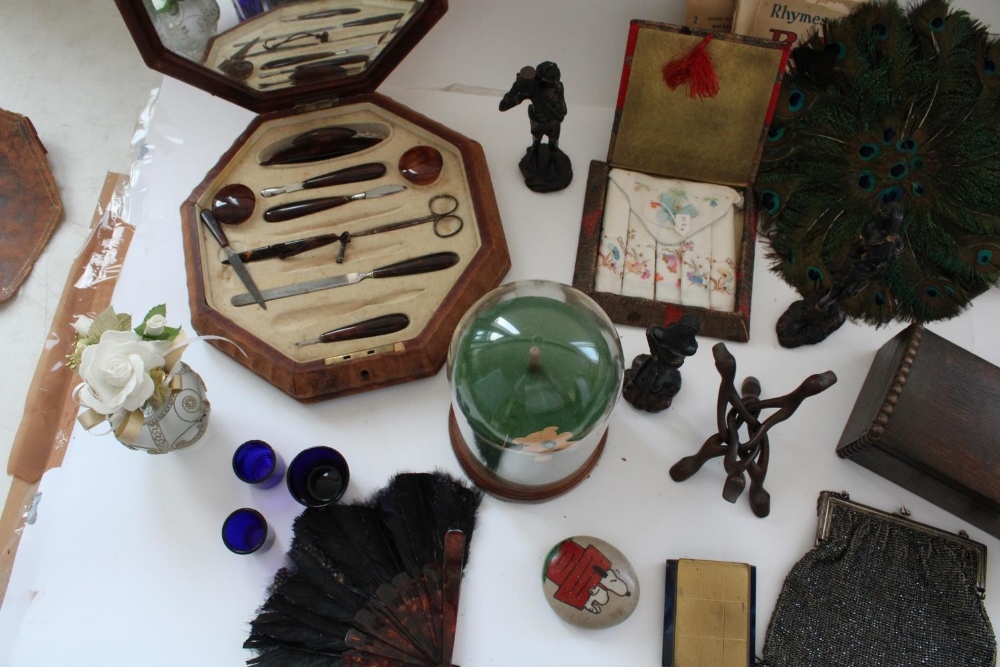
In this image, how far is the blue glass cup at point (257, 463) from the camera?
111 centimetres

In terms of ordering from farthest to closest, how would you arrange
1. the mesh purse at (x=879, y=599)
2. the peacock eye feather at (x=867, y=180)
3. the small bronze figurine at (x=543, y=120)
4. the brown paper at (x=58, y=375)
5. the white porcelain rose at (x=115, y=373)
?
the brown paper at (x=58, y=375)
the peacock eye feather at (x=867, y=180)
the small bronze figurine at (x=543, y=120)
the mesh purse at (x=879, y=599)
the white porcelain rose at (x=115, y=373)

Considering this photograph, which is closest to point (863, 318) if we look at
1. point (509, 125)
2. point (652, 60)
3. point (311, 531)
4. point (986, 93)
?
point (986, 93)

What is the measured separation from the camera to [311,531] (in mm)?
1081

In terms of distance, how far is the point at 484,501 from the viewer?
3.73ft

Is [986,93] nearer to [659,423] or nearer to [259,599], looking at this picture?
[659,423]

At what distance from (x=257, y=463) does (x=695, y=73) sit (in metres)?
0.98

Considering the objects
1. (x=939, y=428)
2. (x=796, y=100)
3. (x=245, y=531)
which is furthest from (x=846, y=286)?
(x=245, y=531)

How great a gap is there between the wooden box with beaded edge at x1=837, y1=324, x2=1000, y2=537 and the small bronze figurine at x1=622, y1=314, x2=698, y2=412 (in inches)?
11.8

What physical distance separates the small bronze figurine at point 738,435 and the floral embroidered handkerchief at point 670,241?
0.23 meters

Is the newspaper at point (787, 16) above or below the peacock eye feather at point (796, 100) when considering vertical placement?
above

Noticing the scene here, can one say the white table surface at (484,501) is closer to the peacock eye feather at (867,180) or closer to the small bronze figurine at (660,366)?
the small bronze figurine at (660,366)

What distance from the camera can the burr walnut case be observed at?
46.3 inches

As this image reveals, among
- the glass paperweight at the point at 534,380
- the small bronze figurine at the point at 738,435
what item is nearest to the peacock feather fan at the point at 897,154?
the small bronze figurine at the point at 738,435

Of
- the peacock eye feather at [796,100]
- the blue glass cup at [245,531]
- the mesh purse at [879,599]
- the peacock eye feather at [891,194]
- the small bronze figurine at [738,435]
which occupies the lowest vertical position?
the mesh purse at [879,599]
